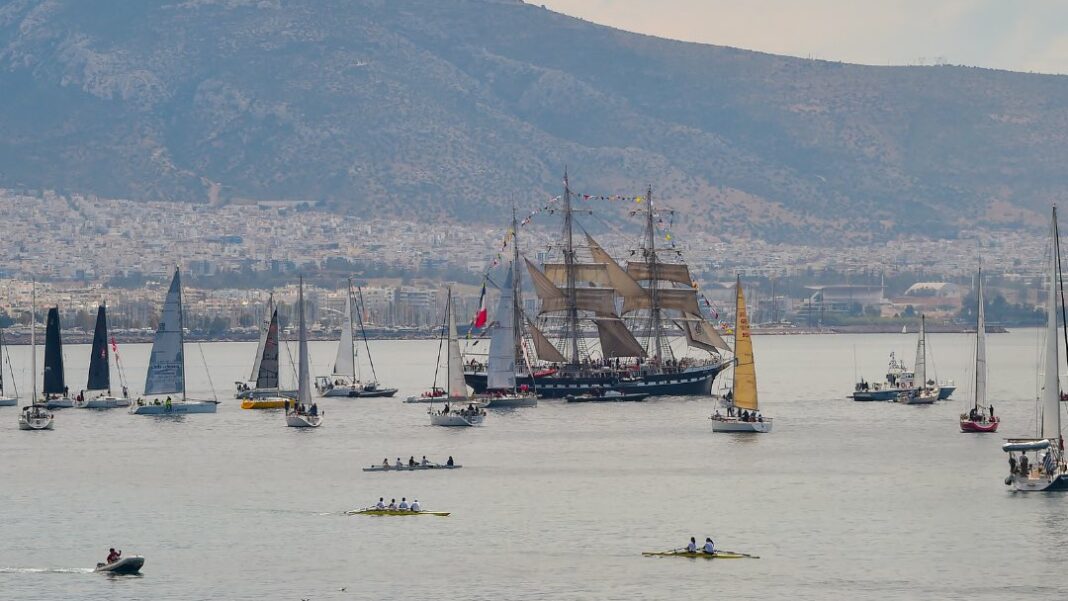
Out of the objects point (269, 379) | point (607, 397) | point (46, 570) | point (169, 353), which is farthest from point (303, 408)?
point (46, 570)

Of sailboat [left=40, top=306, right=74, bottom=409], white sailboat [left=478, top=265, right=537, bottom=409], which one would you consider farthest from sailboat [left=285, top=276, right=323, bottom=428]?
sailboat [left=40, top=306, right=74, bottom=409]

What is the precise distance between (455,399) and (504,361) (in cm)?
541

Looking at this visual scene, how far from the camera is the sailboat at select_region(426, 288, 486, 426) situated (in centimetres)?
12812

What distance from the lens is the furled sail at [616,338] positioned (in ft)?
546

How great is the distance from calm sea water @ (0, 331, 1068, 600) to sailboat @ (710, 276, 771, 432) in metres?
1.73

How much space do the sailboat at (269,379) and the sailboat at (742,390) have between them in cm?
3617

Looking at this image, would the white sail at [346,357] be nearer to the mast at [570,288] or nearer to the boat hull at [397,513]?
the mast at [570,288]

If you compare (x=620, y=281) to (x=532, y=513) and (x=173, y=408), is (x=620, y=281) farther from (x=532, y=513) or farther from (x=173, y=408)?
(x=532, y=513)

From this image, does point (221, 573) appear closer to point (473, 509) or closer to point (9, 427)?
point (473, 509)

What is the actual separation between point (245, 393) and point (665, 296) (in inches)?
1329

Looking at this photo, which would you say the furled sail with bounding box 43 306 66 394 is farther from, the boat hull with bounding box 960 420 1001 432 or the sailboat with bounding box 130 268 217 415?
the boat hull with bounding box 960 420 1001 432

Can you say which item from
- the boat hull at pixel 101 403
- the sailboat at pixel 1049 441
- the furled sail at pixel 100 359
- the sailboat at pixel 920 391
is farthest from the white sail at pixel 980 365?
the furled sail at pixel 100 359

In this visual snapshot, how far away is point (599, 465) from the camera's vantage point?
105 m

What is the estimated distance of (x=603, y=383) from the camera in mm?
160375
